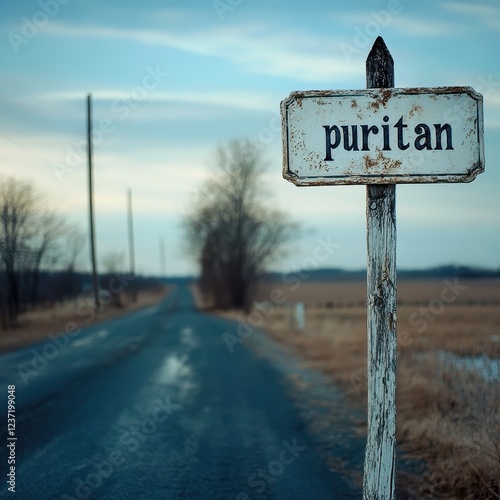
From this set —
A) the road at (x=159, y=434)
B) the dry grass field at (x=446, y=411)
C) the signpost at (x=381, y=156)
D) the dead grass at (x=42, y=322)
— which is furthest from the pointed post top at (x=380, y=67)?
the dead grass at (x=42, y=322)

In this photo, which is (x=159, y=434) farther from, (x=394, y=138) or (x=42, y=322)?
(x=42, y=322)

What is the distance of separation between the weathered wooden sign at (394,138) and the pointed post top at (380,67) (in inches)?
3.4

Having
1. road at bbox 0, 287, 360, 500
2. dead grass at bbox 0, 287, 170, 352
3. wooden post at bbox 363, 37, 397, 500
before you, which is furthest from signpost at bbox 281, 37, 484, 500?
dead grass at bbox 0, 287, 170, 352

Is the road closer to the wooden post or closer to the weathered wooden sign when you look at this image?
the wooden post

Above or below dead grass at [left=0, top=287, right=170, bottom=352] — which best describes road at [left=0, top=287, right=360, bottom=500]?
above

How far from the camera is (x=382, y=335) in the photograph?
10.0 feet

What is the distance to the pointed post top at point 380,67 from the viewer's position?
3.18 meters

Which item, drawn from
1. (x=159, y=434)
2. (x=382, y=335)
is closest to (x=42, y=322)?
(x=159, y=434)

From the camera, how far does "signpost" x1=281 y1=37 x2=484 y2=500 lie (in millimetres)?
3068

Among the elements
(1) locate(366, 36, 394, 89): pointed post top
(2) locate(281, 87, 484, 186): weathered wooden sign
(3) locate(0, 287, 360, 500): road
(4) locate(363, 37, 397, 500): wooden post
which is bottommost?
(3) locate(0, 287, 360, 500): road

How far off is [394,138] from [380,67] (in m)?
0.41

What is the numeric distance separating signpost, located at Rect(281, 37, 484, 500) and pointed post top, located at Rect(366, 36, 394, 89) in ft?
0.24

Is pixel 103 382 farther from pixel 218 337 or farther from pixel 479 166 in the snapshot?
pixel 218 337

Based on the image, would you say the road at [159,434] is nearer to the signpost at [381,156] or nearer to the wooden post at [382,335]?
the wooden post at [382,335]
